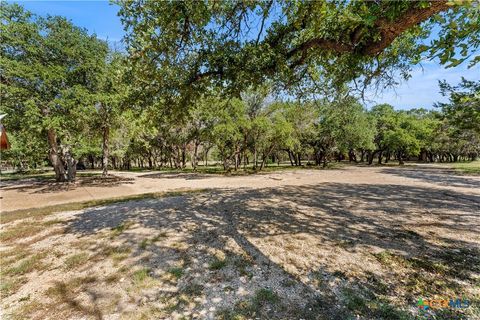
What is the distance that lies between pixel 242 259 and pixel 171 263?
1365 mm

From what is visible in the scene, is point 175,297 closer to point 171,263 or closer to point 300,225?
point 171,263

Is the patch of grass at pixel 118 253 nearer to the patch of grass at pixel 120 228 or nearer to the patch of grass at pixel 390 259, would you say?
the patch of grass at pixel 120 228

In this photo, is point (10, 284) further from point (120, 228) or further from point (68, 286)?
point (120, 228)

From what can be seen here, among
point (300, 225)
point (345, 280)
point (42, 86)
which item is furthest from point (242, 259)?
point (42, 86)

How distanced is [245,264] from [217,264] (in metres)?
0.53

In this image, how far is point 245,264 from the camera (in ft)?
13.5

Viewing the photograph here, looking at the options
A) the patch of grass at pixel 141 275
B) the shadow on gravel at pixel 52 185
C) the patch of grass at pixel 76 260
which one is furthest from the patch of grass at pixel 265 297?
the shadow on gravel at pixel 52 185

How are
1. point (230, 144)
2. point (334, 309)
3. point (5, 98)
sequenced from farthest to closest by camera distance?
point (230, 144) < point (5, 98) < point (334, 309)

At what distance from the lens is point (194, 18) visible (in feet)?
14.4

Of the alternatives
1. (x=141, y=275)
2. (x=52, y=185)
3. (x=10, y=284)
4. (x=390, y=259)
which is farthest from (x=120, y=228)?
(x=52, y=185)

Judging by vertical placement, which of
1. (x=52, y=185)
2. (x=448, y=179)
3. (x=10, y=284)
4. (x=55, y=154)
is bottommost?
(x=448, y=179)

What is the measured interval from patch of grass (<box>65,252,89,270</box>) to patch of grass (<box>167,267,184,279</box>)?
1962mm

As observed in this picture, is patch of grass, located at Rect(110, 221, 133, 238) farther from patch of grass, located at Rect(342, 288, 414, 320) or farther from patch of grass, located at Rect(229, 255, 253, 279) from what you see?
patch of grass, located at Rect(342, 288, 414, 320)

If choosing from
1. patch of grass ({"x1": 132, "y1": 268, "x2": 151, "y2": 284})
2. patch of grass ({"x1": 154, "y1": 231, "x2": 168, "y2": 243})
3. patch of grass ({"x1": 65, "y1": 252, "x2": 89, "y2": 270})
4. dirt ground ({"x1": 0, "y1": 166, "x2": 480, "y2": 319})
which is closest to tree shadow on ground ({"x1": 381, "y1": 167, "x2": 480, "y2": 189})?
dirt ground ({"x1": 0, "y1": 166, "x2": 480, "y2": 319})
